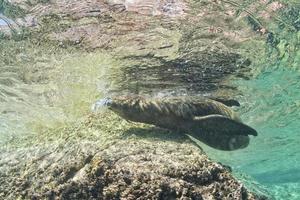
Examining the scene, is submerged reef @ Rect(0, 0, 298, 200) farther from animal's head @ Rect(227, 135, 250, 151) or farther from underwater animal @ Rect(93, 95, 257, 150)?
animal's head @ Rect(227, 135, 250, 151)

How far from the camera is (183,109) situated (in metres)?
8.02

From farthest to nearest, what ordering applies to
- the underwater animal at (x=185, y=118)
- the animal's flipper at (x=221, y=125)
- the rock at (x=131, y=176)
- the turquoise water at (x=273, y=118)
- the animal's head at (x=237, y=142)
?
the turquoise water at (x=273, y=118)
the animal's head at (x=237, y=142)
the animal's flipper at (x=221, y=125)
the underwater animal at (x=185, y=118)
the rock at (x=131, y=176)

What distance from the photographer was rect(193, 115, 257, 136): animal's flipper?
7.85 meters

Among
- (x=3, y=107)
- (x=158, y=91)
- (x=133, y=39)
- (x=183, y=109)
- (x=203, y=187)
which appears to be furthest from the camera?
(x=3, y=107)

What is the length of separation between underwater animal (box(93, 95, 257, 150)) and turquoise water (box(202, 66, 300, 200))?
4.66ft

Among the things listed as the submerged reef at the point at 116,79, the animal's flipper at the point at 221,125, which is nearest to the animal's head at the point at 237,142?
the animal's flipper at the point at 221,125

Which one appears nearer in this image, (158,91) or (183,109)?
(183,109)

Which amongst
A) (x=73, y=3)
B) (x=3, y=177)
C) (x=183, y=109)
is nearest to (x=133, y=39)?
(x=73, y=3)

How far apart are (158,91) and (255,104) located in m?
5.74

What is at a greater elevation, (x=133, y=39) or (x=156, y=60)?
(x=133, y=39)

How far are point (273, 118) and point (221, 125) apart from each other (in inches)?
532

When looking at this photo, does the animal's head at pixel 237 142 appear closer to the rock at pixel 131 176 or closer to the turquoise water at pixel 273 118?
the turquoise water at pixel 273 118

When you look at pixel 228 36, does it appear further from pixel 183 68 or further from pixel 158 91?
pixel 158 91

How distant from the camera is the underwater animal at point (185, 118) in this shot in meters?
7.71
